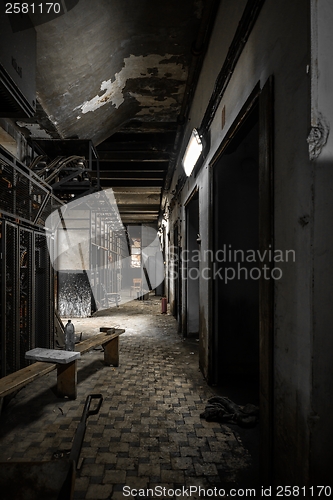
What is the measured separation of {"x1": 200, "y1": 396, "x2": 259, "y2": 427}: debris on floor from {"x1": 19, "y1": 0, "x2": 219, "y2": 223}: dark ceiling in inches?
193

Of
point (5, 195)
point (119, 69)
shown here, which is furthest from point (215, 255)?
point (119, 69)

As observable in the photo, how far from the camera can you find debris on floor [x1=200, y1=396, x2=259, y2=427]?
10.7 ft

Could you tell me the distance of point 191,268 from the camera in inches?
287

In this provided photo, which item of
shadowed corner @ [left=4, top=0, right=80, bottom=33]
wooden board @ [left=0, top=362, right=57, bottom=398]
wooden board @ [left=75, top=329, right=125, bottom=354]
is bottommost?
wooden board @ [left=75, top=329, right=125, bottom=354]

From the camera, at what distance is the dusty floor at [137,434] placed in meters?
2.44

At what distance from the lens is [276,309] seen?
2043 mm

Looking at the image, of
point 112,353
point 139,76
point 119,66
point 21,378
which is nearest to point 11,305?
point 21,378

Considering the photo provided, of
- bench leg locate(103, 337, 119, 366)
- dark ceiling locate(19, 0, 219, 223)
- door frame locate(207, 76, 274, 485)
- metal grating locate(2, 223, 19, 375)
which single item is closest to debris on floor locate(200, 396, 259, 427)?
door frame locate(207, 76, 274, 485)

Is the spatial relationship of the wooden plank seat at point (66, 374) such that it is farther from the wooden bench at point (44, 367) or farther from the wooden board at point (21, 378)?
the wooden board at point (21, 378)

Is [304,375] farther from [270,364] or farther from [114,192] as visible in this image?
[114,192]

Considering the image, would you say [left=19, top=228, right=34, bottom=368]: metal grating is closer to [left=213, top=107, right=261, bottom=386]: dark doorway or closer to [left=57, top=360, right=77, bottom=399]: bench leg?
[left=57, top=360, right=77, bottom=399]: bench leg

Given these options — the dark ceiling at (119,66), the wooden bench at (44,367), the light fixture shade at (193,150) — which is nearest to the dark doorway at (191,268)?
the light fixture shade at (193,150)

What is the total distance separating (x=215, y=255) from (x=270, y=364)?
2.32 meters

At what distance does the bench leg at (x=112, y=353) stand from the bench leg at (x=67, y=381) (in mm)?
1379
